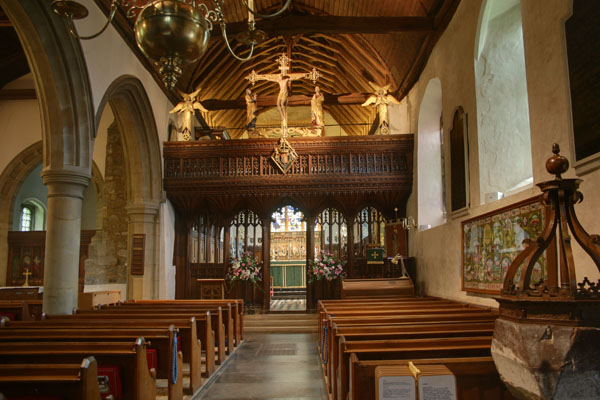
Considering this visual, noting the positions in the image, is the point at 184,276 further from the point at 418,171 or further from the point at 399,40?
the point at 399,40

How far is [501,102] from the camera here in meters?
5.90

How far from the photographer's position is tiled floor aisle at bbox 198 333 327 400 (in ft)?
14.4

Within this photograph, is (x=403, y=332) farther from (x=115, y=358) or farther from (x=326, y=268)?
(x=326, y=268)

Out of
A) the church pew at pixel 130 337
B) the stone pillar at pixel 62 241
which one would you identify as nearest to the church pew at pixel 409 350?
the church pew at pixel 130 337

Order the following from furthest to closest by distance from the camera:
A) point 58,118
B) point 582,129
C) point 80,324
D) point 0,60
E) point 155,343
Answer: point 0,60 < point 58,118 < point 80,324 < point 155,343 < point 582,129

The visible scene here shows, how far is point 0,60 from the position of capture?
8930 mm

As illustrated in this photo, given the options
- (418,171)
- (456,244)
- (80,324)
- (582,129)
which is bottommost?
(80,324)

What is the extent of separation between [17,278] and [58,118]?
689 centimetres

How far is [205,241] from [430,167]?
5131mm

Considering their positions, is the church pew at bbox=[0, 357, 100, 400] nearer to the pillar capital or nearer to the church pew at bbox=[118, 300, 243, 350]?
the church pew at bbox=[118, 300, 243, 350]

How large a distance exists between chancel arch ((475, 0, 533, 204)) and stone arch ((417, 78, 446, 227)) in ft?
9.16

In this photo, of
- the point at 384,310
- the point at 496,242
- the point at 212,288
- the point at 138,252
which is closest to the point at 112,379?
the point at 384,310

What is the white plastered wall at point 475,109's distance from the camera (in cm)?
386

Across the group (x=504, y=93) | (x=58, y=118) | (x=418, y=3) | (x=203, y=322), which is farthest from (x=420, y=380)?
(x=418, y=3)
